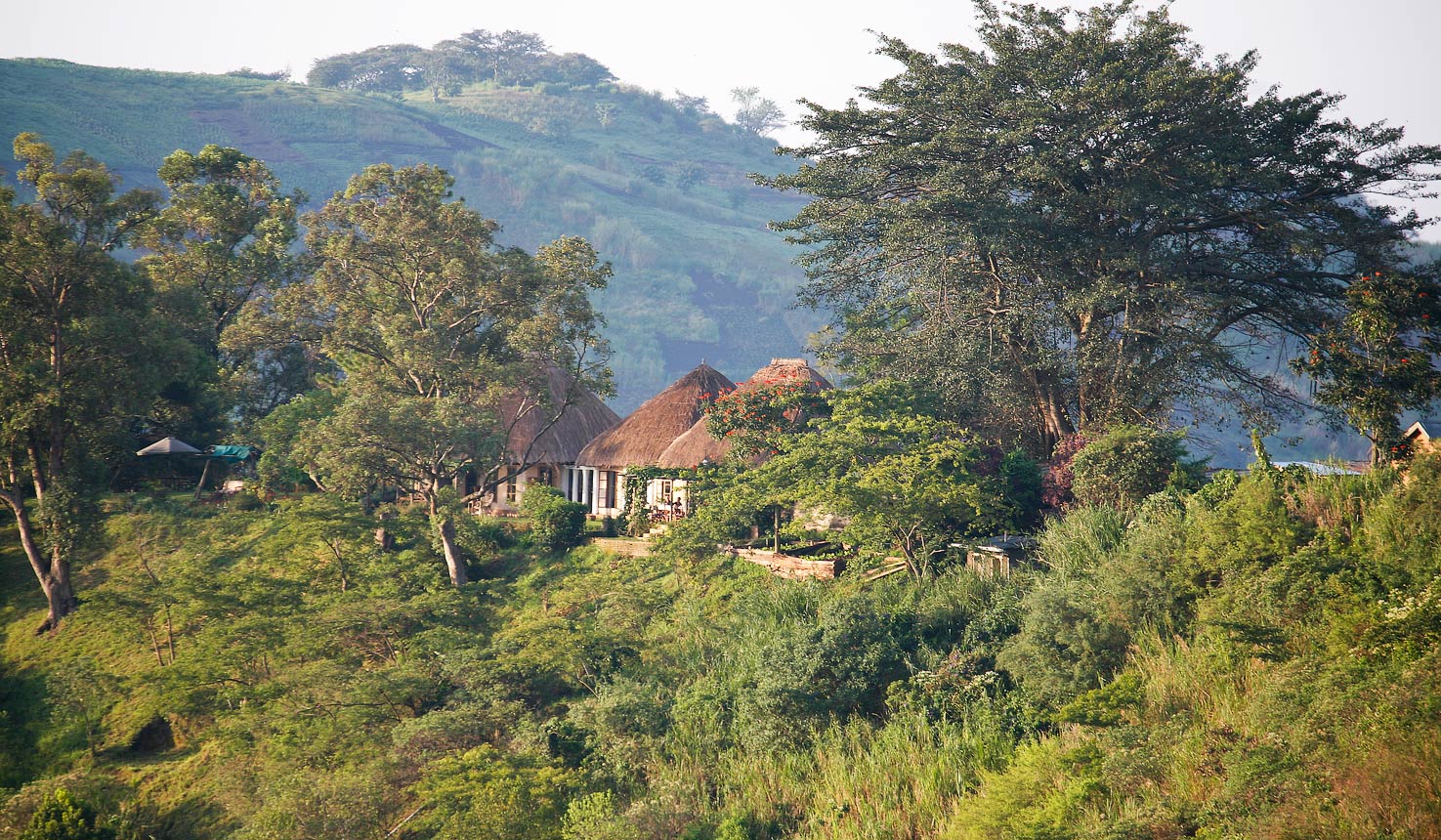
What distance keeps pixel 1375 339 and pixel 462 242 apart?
22747 mm

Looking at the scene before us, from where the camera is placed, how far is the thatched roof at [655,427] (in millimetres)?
33938

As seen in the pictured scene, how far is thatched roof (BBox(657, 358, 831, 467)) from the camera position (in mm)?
29953

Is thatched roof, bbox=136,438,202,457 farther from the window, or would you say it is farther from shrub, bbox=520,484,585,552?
the window

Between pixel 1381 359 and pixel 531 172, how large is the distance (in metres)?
139

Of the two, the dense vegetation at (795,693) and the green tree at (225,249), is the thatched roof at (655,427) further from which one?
the green tree at (225,249)

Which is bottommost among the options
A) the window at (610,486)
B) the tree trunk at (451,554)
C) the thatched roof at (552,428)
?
the tree trunk at (451,554)

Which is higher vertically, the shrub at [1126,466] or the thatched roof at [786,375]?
the thatched roof at [786,375]

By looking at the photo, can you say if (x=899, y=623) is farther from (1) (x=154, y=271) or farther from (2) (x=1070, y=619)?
(1) (x=154, y=271)

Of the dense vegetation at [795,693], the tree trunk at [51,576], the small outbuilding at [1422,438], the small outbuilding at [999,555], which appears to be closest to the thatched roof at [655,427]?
the dense vegetation at [795,693]

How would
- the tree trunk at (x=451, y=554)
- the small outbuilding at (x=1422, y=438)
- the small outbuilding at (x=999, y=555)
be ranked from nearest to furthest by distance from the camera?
the small outbuilding at (x=1422, y=438), the small outbuilding at (x=999, y=555), the tree trunk at (x=451, y=554)

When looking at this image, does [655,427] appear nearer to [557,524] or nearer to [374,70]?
[557,524]

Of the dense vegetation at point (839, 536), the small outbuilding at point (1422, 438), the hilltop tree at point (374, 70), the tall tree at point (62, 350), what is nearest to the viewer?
the dense vegetation at point (839, 536)

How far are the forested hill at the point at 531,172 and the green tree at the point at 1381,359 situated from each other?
9529 centimetres

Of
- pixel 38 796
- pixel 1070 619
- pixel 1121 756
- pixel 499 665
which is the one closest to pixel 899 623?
pixel 1070 619
